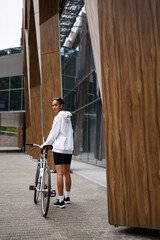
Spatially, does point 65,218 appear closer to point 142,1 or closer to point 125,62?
point 125,62

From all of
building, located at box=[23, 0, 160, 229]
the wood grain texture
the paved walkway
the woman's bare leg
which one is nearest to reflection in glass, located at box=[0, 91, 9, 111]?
the wood grain texture

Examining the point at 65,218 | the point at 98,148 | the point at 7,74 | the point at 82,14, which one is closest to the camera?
the point at 65,218

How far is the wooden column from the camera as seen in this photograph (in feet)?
38.9

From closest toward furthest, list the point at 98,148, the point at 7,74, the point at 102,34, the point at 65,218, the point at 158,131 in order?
the point at 158,131, the point at 102,34, the point at 65,218, the point at 98,148, the point at 7,74

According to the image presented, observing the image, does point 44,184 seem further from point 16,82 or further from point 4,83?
point 4,83

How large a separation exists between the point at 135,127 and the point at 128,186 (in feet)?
2.61

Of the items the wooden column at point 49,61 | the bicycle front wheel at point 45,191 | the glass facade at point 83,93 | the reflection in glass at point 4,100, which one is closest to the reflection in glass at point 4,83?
the reflection in glass at point 4,100

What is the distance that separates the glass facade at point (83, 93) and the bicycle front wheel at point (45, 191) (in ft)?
31.4

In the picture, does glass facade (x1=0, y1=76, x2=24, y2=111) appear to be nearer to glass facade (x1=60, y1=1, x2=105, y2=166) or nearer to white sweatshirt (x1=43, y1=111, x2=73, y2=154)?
glass facade (x1=60, y1=1, x2=105, y2=166)

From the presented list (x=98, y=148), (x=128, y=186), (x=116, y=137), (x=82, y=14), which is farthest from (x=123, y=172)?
(x=82, y=14)

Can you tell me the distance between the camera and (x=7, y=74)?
3006 cm

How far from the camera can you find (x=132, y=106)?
4.05 metres

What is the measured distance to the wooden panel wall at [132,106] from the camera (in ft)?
12.8

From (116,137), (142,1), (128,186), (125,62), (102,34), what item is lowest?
(128,186)
